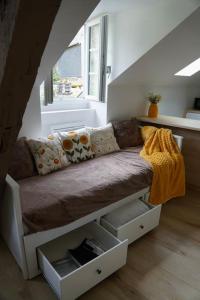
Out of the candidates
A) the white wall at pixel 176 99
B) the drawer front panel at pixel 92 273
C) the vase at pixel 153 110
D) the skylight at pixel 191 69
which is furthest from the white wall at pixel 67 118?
the skylight at pixel 191 69

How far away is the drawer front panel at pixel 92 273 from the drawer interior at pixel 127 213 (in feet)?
0.84

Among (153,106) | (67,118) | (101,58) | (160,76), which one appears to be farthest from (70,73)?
(160,76)

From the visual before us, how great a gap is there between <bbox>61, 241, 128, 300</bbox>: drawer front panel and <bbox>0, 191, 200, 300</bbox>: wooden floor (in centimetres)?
11

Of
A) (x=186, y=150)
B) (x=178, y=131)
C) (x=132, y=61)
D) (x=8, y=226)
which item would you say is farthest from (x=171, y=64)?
(x=8, y=226)

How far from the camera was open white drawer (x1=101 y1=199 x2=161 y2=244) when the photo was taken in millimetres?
1735

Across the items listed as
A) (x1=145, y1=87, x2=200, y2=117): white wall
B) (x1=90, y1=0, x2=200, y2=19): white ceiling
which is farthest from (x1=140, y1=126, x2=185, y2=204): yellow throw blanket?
(x1=90, y1=0, x2=200, y2=19): white ceiling

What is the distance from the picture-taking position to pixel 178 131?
2.81m

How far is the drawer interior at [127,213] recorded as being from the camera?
5.97ft

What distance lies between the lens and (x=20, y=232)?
4.60 feet

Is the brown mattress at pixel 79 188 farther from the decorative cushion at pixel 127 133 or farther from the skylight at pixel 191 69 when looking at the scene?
the skylight at pixel 191 69

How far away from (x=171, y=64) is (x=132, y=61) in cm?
74

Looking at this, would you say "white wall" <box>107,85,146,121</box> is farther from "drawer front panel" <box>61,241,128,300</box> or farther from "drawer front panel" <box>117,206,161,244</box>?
"drawer front panel" <box>61,241,128,300</box>

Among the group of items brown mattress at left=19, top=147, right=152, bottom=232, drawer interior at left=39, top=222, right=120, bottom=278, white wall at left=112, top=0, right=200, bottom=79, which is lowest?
drawer interior at left=39, top=222, right=120, bottom=278

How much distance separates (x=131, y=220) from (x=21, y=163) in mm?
1075
